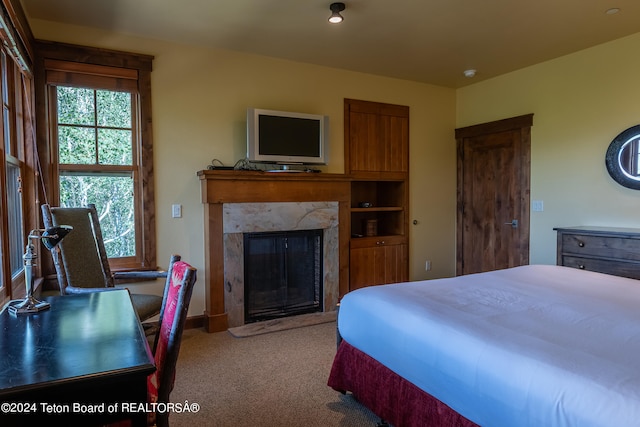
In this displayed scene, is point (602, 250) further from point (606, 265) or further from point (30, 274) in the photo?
point (30, 274)

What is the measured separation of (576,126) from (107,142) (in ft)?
14.4

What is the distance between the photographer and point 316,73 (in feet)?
14.3

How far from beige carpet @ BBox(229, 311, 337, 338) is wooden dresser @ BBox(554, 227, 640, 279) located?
86.7 inches

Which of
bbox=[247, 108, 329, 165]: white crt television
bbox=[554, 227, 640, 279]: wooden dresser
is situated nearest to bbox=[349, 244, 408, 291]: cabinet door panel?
bbox=[247, 108, 329, 165]: white crt television

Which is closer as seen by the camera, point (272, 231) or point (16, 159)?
point (16, 159)

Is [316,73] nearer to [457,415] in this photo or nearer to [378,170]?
[378,170]

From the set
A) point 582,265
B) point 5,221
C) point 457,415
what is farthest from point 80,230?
point 582,265

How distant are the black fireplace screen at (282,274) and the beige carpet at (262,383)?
Result: 409mm

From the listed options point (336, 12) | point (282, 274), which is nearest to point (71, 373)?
point (336, 12)

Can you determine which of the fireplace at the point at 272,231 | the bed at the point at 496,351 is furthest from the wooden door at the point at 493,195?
the bed at the point at 496,351

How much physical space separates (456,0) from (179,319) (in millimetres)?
2775

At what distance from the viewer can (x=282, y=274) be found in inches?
159

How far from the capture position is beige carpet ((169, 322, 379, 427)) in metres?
2.25

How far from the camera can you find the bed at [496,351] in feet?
4.05
